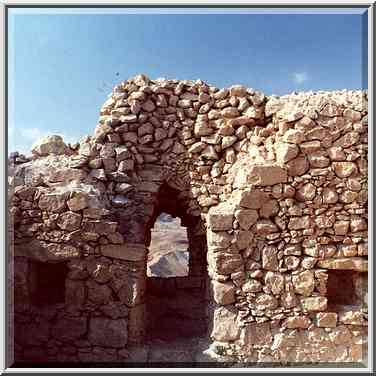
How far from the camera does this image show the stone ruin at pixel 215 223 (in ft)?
17.6

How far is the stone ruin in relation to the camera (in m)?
5.36

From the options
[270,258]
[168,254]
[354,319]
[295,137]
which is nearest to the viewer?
[354,319]

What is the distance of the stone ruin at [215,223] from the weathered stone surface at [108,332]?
21 mm

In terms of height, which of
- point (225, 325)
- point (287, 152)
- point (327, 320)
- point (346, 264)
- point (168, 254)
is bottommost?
point (168, 254)

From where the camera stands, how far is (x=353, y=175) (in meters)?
5.44

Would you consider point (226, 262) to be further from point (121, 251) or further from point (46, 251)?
point (46, 251)

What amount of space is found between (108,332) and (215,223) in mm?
2273

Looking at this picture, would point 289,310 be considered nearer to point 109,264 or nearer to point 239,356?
point 239,356

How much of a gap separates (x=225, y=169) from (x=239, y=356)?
2810 mm

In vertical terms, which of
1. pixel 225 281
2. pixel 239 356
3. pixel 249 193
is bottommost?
pixel 239 356

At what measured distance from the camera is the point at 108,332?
5.58m

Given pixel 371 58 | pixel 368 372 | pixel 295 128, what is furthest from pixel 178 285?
pixel 371 58

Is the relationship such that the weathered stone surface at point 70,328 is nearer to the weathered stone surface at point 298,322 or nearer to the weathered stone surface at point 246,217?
the weathered stone surface at point 246,217

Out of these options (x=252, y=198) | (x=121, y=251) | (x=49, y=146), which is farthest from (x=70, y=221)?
(x=252, y=198)
